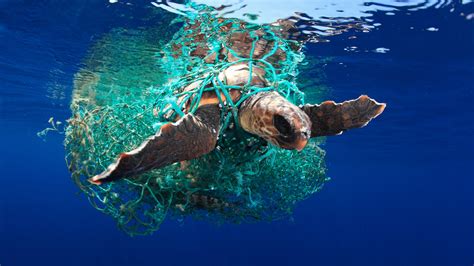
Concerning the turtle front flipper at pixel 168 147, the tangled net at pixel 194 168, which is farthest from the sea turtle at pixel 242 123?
the tangled net at pixel 194 168

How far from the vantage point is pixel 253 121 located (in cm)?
320

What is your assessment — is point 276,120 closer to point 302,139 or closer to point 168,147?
point 302,139

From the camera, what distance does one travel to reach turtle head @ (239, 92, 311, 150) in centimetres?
279

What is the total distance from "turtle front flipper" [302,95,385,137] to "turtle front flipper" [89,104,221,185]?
1066 mm

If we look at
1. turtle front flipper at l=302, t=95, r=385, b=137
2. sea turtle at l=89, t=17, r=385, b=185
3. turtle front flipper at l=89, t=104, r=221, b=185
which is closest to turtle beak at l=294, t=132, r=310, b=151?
sea turtle at l=89, t=17, r=385, b=185

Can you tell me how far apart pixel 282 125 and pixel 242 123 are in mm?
651

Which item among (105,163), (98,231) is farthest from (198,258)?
(105,163)

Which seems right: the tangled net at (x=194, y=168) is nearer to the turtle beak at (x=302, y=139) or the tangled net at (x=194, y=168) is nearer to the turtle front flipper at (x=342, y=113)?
the turtle front flipper at (x=342, y=113)

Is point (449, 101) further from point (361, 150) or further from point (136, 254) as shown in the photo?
point (136, 254)

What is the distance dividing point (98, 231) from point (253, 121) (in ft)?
169

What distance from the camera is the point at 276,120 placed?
9.61ft

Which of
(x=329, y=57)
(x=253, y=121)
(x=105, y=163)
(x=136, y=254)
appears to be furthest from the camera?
(x=136, y=254)

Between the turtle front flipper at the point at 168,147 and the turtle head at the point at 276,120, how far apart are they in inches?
15.4

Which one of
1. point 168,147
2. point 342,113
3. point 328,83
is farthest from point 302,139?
point 328,83
